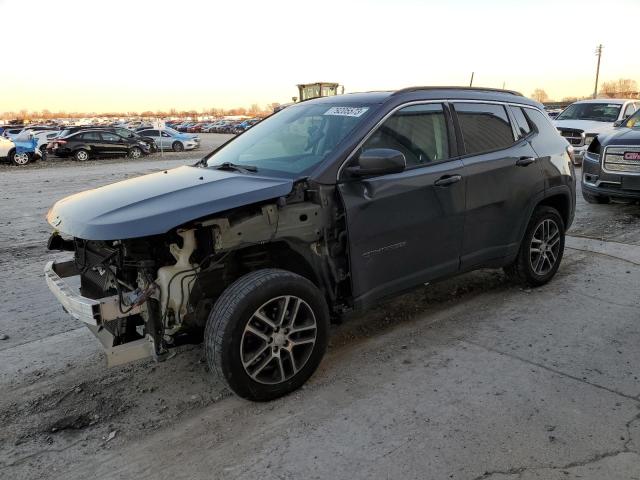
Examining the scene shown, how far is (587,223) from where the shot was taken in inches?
334

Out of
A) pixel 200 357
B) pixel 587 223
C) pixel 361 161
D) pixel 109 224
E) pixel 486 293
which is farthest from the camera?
pixel 587 223

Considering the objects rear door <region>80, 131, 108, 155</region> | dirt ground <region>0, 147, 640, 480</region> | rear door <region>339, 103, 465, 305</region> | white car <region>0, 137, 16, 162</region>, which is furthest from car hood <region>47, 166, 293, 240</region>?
rear door <region>80, 131, 108, 155</region>

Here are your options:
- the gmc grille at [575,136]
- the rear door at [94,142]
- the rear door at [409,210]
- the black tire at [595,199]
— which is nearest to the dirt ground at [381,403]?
the rear door at [409,210]

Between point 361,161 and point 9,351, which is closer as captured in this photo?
point 361,161

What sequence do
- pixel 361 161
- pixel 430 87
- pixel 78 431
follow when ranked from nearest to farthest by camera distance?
1. pixel 78 431
2. pixel 361 161
3. pixel 430 87

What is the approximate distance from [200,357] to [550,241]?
11.4ft

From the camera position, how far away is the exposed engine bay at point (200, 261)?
124 inches

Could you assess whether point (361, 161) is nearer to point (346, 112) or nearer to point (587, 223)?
point (346, 112)

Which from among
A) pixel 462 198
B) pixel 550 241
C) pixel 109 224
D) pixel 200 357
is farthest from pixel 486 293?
pixel 109 224

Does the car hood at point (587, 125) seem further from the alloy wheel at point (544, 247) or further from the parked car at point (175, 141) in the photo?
the parked car at point (175, 141)

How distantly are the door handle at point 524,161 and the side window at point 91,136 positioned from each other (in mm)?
24186

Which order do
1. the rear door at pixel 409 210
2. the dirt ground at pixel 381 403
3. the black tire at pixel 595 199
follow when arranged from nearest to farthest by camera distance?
1. the dirt ground at pixel 381 403
2. the rear door at pixel 409 210
3. the black tire at pixel 595 199

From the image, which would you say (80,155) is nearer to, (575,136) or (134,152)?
(134,152)

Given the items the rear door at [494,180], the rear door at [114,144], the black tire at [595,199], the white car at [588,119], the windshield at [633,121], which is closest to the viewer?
the rear door at [494,180]
